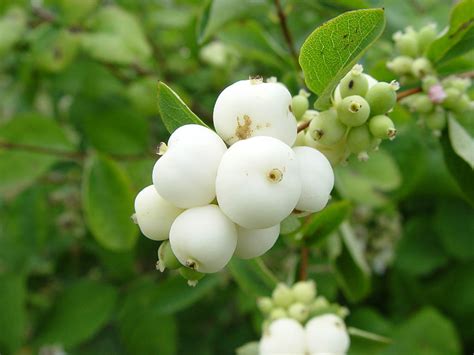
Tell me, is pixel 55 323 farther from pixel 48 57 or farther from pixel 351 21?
pixel 351 21

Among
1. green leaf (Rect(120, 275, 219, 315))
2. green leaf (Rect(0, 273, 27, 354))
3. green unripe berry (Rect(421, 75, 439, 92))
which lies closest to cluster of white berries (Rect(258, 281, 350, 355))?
green unripe berry (Rect(421, 75, 439, 92))

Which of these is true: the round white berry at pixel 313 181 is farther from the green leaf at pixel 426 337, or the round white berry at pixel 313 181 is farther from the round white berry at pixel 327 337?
the green leaf at pixel 426 337

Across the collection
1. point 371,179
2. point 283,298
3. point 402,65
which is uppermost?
point 402,65

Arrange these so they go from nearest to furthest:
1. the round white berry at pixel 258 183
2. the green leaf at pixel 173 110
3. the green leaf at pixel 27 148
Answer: the round white berry at pixel 258 183 → the green leaf at pixel 173 110 → the green leaf at pixel 27 148

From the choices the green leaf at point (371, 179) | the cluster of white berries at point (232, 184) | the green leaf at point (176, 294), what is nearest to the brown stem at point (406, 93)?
the cluster of white berries at point (232, 184)

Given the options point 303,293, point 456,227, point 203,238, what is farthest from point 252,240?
point 456,227

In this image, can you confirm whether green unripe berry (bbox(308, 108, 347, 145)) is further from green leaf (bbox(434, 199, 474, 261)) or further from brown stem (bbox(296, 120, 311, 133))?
green leaf (bbox(434, 199, 474, 261))

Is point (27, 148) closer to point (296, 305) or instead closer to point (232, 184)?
point (296, 305)
